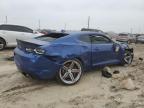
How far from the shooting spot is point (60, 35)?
6477 mm

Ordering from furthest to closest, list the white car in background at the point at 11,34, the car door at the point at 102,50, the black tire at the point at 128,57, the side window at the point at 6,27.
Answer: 1. the side window at the point at 6,27
2. the white car in background at the point at 11,34
3. the black tire at the point at 128,57
4. the car door at the point at 102,50

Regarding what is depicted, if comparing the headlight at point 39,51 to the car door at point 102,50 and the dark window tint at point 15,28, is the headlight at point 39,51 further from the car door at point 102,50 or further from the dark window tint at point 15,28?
the dark window tint at point 15,28

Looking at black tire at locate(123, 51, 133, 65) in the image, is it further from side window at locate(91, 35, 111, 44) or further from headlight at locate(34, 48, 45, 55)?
headlight at locate(34, 48, 45, 55)

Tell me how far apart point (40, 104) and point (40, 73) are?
985 millimetres

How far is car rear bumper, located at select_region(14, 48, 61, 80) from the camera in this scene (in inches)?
218

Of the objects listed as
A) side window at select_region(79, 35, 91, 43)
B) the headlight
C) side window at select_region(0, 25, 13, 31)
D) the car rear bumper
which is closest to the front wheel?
side window at select_region(79, 35, 91, 43)

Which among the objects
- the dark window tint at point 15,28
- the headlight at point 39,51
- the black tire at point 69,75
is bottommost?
the black tire at point 69,75

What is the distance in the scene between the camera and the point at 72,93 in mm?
5461

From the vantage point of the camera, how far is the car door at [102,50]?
22.2 ft

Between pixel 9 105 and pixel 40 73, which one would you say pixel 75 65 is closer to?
pixel 40 73

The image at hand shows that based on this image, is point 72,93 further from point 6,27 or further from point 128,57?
point 6,27

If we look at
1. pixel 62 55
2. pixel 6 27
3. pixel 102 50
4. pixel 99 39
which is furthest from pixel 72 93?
pixel 6 27

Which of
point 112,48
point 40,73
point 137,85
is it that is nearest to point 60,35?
point 40,73

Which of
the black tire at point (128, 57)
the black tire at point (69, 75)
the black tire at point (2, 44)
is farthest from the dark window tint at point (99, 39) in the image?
the black tire at point (2, 44)
